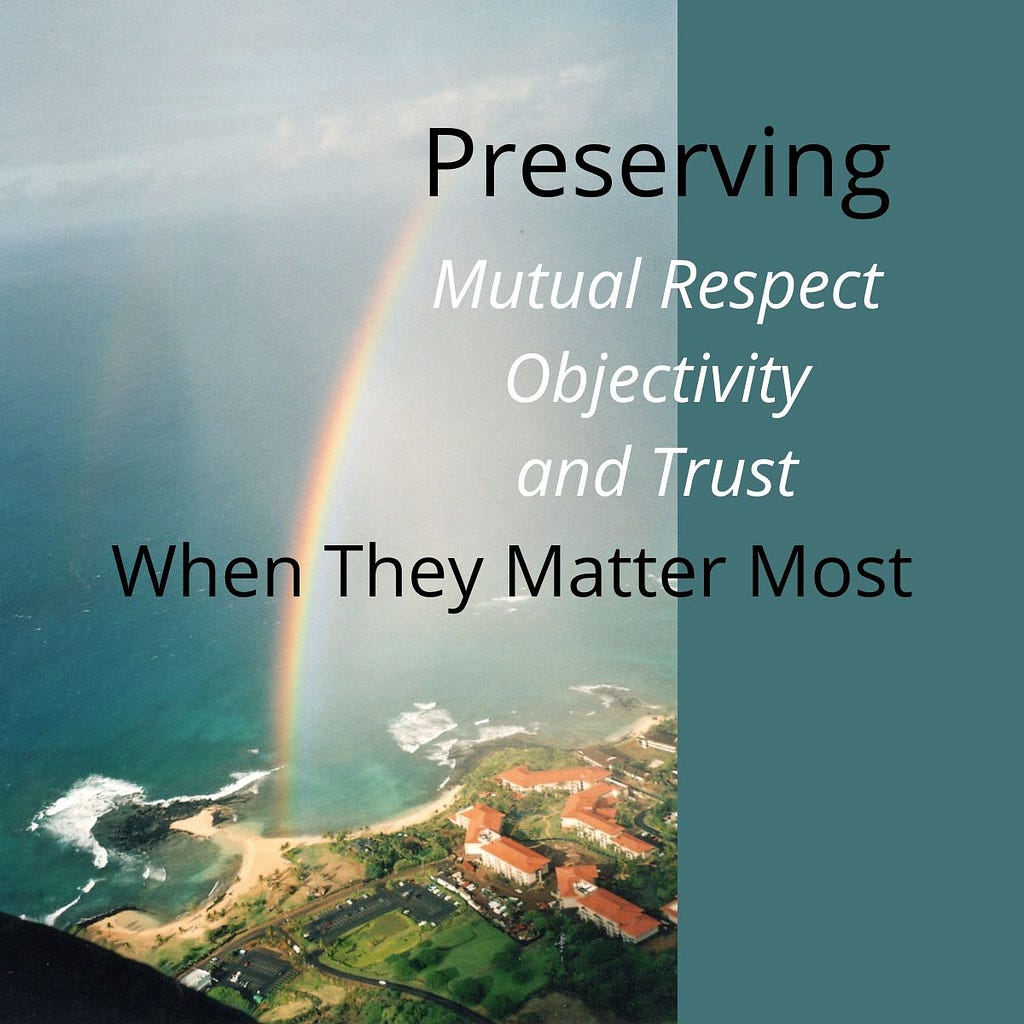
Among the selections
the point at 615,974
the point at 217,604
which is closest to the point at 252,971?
the point at 615,974

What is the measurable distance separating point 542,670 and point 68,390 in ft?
17.2

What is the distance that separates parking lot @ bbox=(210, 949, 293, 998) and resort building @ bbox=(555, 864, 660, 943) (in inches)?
54.4

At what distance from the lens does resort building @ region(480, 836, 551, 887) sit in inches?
221

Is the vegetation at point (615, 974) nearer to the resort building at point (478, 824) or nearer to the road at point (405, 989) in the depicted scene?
the road at point (405, 989)

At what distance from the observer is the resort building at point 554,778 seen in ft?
21.0

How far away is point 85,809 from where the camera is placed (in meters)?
6.62

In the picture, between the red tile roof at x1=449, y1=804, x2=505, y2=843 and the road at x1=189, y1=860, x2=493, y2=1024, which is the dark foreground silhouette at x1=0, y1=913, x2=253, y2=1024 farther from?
the red tile roof at x1=449, y1=804, x2=505, y2=843

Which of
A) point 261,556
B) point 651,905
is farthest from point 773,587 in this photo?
point 261,556

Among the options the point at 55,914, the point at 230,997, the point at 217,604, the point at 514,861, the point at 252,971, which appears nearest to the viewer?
the point at 230,997

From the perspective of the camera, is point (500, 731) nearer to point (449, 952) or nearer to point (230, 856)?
point (230, 856)

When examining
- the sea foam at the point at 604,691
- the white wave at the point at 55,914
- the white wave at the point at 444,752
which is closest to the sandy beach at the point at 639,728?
the sea foam at the point at 604,691

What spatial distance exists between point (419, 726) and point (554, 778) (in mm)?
1219

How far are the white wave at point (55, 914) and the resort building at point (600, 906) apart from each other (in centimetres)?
257

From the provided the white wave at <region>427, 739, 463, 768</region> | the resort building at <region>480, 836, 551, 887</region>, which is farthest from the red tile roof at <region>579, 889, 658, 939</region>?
the white wave at <region>427, 739, 463, 768</region>
